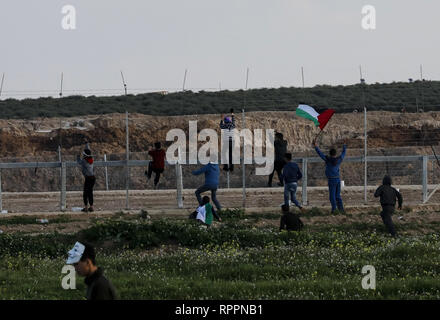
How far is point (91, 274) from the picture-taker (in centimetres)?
803

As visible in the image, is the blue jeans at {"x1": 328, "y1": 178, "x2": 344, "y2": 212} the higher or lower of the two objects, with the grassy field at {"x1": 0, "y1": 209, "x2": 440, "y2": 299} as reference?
higher

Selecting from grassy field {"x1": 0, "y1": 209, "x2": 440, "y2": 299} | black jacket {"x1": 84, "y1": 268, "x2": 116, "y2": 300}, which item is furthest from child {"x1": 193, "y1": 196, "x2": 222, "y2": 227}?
black jacket {"x1": 84, "y1": 268, "x2": 116, "y2": 300}

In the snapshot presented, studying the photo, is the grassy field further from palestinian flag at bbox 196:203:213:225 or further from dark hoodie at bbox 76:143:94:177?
dark hoodie at bbox 76:143:94:177

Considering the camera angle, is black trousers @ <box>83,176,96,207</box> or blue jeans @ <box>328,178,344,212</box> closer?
blue jeans @ <box>328,178,344,212</box>

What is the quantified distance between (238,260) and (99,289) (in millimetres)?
6974

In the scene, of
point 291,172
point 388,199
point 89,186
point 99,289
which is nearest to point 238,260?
point 388,199

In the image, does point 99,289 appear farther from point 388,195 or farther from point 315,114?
point 315,114

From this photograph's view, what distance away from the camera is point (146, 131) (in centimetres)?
4791

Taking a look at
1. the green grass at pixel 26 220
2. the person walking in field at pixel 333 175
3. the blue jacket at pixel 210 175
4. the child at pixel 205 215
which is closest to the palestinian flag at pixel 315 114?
the person walking in field at pixel 333 175

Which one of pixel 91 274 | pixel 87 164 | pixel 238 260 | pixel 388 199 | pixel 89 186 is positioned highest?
pixel 87 164

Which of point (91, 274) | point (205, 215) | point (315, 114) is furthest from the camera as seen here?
point (315, 114)

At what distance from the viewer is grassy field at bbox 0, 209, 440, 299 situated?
39.1 ft
